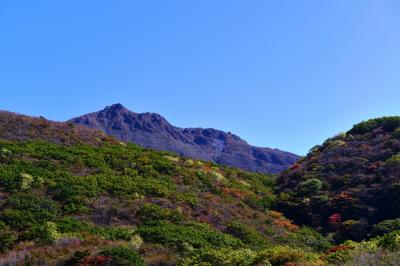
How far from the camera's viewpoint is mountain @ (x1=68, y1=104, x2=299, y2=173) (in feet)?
496

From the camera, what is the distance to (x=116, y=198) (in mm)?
25953

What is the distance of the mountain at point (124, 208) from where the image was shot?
57.2 feet

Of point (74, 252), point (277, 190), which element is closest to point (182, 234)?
point (74, 252)

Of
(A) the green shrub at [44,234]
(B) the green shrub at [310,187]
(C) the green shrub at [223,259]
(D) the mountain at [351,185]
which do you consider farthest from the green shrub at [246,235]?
(B) the green shrub at [310,187]

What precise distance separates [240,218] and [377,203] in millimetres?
8524

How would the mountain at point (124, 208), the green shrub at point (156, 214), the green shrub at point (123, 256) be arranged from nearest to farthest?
the green shrub at point (123, 256), the mountain at point (124, 208), the green shrub at point (156, 214)

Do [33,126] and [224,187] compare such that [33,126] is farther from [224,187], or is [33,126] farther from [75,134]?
[224,187]

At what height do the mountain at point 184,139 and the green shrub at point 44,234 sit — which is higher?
the mountain at point 184,139

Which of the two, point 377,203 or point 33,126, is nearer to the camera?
point 377,203

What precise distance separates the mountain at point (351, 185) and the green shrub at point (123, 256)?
45.9 ft

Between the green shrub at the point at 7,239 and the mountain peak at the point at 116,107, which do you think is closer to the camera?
the green shrub at the point at 7,239

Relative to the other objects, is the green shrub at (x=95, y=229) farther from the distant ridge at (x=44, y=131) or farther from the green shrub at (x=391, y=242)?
the distant ridge at (x=44, y=131)

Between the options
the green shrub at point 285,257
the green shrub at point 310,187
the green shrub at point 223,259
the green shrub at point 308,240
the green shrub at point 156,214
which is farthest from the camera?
the green shrub at point 310,187

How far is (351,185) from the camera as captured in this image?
33.8 metres
